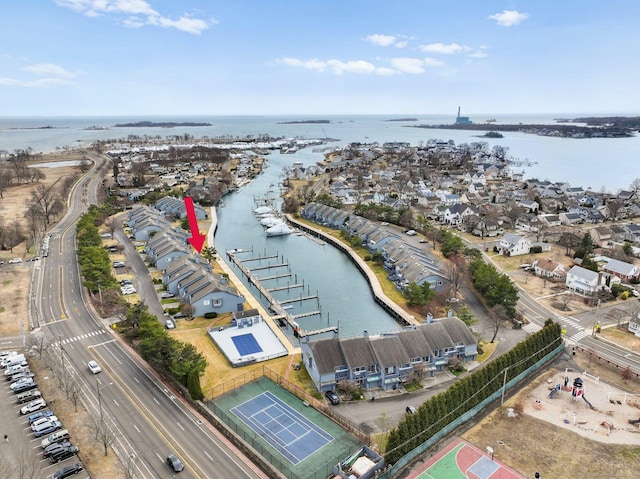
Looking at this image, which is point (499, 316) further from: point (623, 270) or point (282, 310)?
point (623, 270)

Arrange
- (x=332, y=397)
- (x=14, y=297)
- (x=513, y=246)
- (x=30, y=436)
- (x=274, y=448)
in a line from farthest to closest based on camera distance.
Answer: (x=513, y=246) < (x=14, y=297) < (x=332, y=397) < (x=30, y=436) < (x=274, y=448)

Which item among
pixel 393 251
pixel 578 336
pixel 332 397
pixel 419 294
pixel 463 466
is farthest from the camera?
pixel 393 251

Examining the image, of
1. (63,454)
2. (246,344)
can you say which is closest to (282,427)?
(246,344)

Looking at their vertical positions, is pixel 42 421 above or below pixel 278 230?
below

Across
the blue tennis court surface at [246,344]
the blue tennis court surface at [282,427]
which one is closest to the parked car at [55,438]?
the blue tennis court surface at [282,427]

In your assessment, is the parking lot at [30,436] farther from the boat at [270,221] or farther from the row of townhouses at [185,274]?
the boat at [270,221]

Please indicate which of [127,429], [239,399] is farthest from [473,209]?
[127,429]
